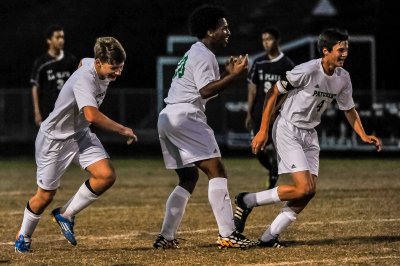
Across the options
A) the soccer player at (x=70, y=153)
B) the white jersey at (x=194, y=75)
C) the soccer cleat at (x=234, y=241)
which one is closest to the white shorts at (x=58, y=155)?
the soccer player at (x=70, y=153)

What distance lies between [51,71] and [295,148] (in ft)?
20.3

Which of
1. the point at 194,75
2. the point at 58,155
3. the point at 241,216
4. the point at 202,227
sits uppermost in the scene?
the point at 194,75

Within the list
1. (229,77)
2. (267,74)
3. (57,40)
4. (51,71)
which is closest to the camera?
(229,77)

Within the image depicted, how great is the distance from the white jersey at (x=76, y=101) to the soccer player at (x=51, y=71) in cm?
528

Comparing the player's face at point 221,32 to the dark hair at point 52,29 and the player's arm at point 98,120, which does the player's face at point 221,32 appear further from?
the dark hair at point 52,29

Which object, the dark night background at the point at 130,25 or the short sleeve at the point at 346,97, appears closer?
the short sleeve at the point at 346,97

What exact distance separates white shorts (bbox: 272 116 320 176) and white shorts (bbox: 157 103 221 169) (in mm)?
604

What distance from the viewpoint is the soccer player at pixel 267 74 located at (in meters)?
13.1

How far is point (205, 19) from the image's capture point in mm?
8305

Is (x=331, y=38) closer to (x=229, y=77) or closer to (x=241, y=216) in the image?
(x=229, y=77)

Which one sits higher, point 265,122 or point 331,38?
point 331,38

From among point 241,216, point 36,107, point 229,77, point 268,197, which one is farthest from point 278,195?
point 36,107

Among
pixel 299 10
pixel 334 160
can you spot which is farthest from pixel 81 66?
pixel 299 10

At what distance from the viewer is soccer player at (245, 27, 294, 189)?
13.1m
